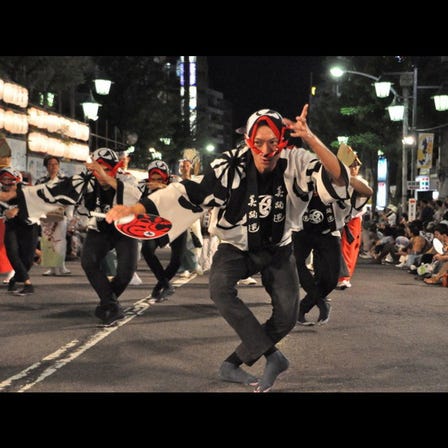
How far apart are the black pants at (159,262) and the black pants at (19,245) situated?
170cm

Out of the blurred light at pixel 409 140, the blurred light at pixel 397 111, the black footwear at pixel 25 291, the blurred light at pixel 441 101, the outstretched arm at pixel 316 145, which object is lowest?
the black footwear at pixel 25 291

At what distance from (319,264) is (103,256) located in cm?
230

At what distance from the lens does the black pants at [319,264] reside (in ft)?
28.2

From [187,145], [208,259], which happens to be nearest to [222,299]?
[208,259]

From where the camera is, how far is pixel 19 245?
11.4m

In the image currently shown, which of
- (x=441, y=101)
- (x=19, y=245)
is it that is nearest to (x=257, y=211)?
(x=19, y=245)

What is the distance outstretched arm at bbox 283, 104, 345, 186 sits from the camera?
4926mm

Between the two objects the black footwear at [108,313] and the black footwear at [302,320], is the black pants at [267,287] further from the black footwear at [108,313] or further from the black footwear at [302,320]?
the black footwear at [302,320]

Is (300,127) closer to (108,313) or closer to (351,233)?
(108,313)

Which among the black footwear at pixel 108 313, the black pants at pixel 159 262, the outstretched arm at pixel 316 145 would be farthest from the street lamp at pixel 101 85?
the outstretched arm at pixel 316 145

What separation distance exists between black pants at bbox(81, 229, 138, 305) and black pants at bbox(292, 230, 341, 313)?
5.93ft

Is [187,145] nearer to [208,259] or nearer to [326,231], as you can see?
[208,259]

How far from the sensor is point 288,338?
7727 mm

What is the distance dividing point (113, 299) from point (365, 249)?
16000 mm
